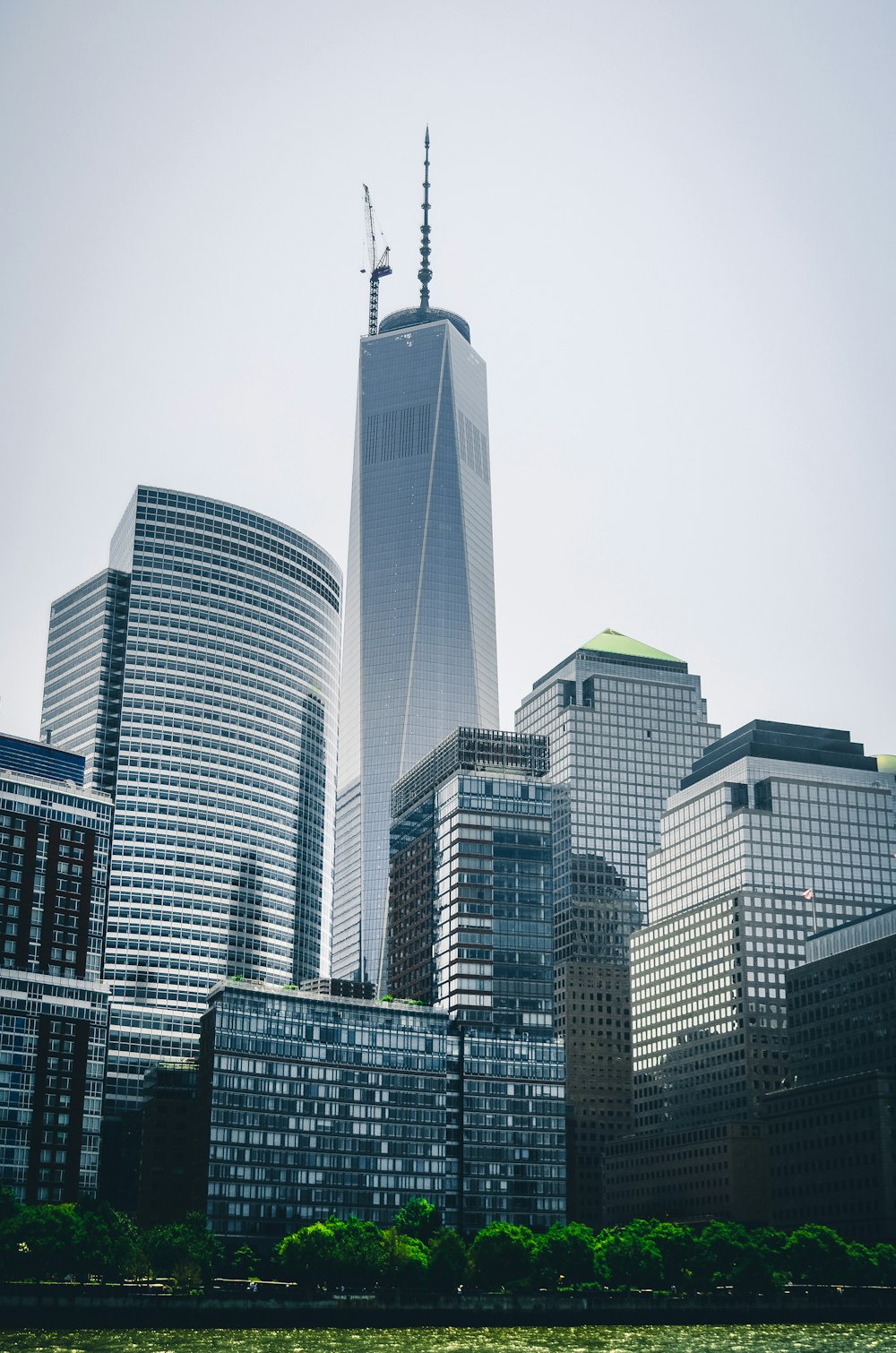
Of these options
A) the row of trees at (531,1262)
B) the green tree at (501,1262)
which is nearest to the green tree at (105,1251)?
the row of trees at (531,1262)

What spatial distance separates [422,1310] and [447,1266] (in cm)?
1218

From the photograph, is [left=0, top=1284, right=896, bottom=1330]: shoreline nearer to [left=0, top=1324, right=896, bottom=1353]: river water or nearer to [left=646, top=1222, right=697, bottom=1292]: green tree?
[left=0, top=1324, right=896, bottom=1353]: river water

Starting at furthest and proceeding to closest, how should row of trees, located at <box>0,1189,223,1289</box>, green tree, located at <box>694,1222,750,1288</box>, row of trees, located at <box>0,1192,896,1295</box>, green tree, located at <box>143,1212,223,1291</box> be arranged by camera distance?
green tree, located at <box>694,1222,750,1288</box>
green tree, located at <box>143,1212,223,1291</box>
row of trees, located at <box>0,1192,896,1295</box>
row of trees, located at <box>0,1189,223,1289</box>

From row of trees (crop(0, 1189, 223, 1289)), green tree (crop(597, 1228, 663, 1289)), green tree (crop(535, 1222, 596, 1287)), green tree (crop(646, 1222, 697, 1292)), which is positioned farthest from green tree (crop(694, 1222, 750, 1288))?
row of trees (crop(0, 1189, 223, 1289))

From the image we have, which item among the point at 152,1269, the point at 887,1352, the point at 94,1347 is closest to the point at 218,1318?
the point at 152,1269

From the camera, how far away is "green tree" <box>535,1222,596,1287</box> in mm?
188375

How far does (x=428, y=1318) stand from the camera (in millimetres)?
174875

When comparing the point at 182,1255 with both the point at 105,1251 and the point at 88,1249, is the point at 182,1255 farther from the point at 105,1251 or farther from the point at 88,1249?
the point at 88,1249

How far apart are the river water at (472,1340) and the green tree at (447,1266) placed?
57.4ft

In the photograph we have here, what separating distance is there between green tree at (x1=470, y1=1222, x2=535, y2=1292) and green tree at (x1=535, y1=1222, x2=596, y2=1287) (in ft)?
5.06

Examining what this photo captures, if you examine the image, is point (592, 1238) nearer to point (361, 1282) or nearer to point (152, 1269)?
point (361, 1282)

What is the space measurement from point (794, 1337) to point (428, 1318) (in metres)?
38.8

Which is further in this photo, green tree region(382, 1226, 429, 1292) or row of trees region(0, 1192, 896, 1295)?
green tree region(382, 1226, 429, 1292)

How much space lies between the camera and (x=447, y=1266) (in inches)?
7397
